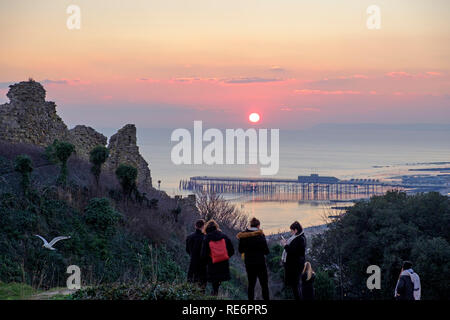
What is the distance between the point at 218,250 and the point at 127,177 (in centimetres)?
1198

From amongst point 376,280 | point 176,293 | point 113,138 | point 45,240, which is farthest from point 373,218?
point 176,293

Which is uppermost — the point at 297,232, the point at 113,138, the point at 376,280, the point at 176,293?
the point at 113,138

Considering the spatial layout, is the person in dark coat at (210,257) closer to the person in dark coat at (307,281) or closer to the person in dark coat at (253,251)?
the person in dark coat at (253,251)

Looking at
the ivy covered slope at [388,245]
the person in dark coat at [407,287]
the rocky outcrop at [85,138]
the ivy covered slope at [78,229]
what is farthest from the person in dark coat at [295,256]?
the rocky outcrop at [85,138]

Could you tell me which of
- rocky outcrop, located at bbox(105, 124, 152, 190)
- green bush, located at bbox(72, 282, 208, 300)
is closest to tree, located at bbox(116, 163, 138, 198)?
rocky outcrop, located at bbox(105, 124, 152, 190)

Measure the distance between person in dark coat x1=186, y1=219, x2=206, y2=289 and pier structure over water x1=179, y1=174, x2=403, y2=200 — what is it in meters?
82.6

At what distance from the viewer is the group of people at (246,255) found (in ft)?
38.4

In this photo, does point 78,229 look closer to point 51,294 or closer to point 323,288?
point 51,294

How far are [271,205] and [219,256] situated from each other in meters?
74.5

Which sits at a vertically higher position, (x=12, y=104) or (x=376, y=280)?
(x=12, y=104)

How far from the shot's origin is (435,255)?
25438 mm

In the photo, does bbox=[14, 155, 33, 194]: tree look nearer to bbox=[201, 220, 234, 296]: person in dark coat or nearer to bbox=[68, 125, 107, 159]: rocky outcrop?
bbox=[201, 220, 234, 296]: person in dark coat

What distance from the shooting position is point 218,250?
11.9m
